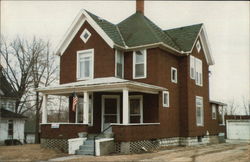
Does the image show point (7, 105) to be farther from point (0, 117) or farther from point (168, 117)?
point (168, 117)

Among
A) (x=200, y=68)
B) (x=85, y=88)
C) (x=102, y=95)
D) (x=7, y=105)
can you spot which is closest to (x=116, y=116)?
(x=102, y=95)

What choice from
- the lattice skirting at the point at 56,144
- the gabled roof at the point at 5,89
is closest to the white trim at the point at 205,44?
the lattice skirting at the point at 56,144

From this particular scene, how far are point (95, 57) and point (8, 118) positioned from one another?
19.3 metres

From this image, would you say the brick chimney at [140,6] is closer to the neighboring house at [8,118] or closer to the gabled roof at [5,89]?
the neighboring house at [8,118]

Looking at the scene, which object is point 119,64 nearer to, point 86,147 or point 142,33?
point 142,33

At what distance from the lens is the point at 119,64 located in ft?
79.5

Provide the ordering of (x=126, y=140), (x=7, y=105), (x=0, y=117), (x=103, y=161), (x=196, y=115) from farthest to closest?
1. (x=7, y=105)
2. (x=0, y=117)
3. (x=196, y=115)
4. (x=126, y=140)
5. (x=103, y=161)

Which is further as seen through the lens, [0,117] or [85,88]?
[0,117]

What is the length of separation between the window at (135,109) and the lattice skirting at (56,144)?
464cm

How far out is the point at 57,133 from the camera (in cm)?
2178

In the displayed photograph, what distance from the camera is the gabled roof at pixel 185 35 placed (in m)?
26.8

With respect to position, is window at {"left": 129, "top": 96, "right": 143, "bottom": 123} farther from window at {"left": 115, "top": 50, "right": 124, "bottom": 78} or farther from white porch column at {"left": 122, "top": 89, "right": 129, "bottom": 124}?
white porch column at {"left": 122, "top": 89, "right": 129, "bottom": 124}

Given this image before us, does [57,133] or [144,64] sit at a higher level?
[144,64]

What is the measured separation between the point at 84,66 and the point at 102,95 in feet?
8.28
